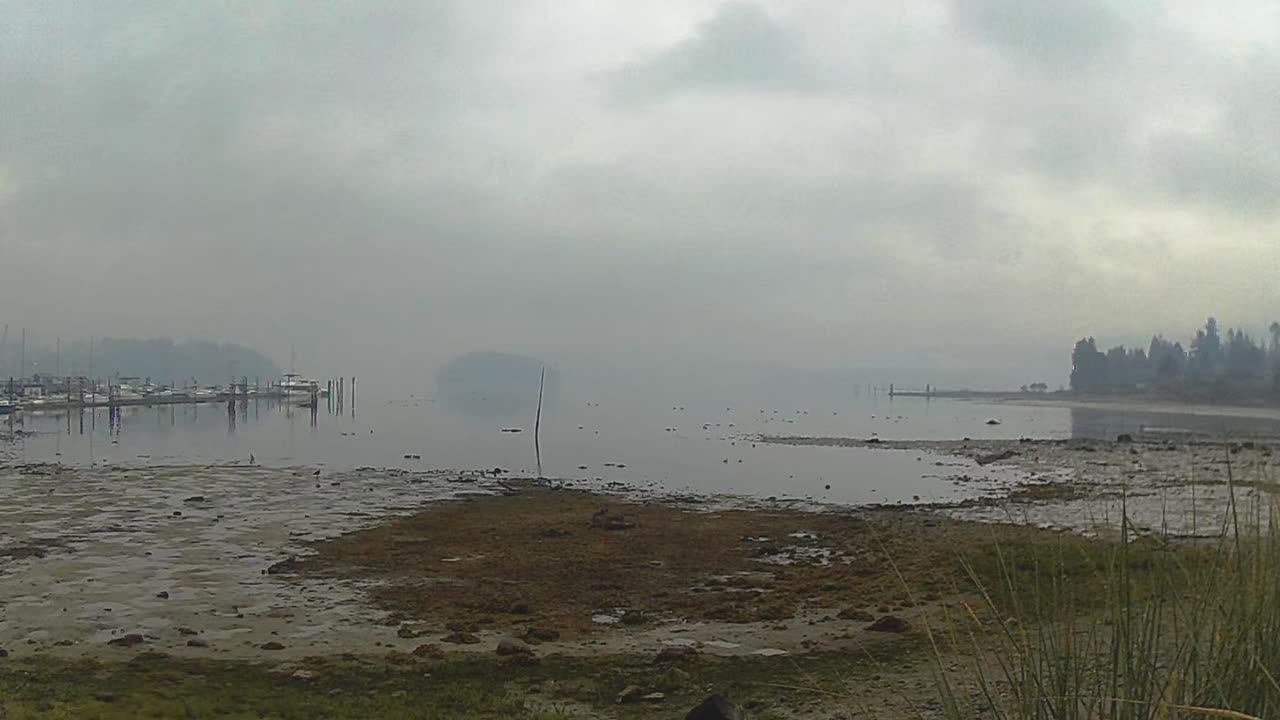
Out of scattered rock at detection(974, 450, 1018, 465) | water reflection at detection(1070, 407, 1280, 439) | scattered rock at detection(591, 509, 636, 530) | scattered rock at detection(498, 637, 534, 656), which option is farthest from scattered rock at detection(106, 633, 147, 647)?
water reflection at detection(1070, 407, 1280, 439)

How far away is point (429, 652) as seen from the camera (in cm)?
1167

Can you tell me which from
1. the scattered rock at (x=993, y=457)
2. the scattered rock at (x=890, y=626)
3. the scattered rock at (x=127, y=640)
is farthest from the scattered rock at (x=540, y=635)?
the scattered rock at (x=993, y=457)

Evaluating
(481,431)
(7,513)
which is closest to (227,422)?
(481,431)

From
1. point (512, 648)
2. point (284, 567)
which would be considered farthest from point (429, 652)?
point (284, 567)

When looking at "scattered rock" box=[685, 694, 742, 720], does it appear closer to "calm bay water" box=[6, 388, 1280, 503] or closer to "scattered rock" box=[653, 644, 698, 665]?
"scattered rock" box=[653, 644, 698, 665]

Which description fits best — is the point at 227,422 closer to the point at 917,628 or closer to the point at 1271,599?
→ the point at 917,628

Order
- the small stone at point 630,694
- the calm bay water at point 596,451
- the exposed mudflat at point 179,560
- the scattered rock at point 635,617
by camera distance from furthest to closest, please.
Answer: the calm bay water at point 596,451 → the scattered rock at point 635,617 → the exposed mudflat at point 179,560 → the small stone at point 630,694

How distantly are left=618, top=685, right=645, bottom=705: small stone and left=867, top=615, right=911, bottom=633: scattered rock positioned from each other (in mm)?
4115

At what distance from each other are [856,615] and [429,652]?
6.25 meters

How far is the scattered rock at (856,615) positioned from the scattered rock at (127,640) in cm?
1005

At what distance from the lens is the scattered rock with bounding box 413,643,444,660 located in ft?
37.9

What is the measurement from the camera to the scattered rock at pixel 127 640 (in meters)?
12.1

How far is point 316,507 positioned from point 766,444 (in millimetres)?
41725

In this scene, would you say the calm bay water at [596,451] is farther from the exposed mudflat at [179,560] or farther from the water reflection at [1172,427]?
the exposed mudflat at [179,560]
